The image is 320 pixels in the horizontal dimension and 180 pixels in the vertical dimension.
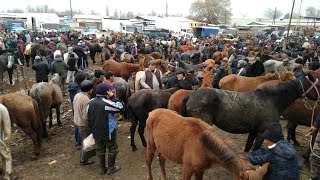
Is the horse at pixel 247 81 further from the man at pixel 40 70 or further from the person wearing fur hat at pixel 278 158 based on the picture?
the man at pixel 40 70

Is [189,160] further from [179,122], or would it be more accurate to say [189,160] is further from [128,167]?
[128,167]

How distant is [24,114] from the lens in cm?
637

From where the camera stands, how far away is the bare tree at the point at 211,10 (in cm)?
7619

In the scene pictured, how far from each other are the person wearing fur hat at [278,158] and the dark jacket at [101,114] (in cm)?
266

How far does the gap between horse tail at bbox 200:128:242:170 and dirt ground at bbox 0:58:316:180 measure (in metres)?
1.03

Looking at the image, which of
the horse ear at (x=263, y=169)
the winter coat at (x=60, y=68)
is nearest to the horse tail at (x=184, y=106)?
the horse ear at (x=263, y=169)

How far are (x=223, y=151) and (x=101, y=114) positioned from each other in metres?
A: 2.47

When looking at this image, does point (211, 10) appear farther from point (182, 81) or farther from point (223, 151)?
point (223, 151)

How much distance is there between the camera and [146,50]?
68.4 feet

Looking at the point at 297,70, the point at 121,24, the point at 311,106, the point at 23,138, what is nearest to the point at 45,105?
the point at 23,138

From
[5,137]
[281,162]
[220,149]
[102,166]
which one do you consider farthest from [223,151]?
[5,137]

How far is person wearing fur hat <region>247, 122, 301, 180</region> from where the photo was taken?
11.4 feet

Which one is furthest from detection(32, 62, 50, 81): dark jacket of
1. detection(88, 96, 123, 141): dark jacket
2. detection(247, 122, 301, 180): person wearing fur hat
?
detection(247, 122, 301, 180): person wearing fur hat

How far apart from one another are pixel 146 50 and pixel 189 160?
17.1 metres
